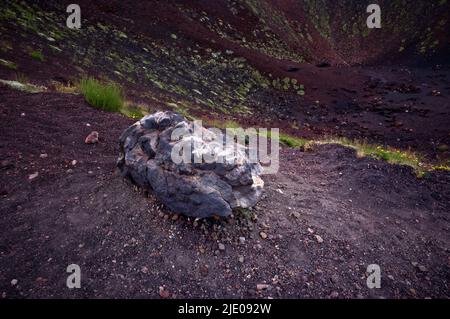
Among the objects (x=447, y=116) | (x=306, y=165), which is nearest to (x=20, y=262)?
(x=306, y=165)

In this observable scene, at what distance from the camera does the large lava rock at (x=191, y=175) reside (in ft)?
12.1

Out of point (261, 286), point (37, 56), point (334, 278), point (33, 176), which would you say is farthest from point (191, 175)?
point (37, 56)

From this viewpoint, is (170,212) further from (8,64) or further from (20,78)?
(8,64)

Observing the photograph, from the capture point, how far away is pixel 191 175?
3.81m

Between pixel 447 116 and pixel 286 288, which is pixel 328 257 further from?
pixel 447 116

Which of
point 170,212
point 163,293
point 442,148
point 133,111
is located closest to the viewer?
point 163,293

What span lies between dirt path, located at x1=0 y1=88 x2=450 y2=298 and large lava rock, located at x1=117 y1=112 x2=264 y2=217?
30cm

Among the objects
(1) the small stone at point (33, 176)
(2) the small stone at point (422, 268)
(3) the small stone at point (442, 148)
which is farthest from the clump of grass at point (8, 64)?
(3) the small stone at point (442, 148)

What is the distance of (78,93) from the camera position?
7324mm

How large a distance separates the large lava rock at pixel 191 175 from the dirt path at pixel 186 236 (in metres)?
0.30

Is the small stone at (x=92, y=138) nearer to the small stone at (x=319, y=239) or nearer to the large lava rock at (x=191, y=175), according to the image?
the large lava rock at (x=191, y=175)

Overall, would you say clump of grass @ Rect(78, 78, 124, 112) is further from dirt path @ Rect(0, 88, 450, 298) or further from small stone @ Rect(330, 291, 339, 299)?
small stone @ Rect(330, 291, 339, 299)

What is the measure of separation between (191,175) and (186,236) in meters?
0.82
